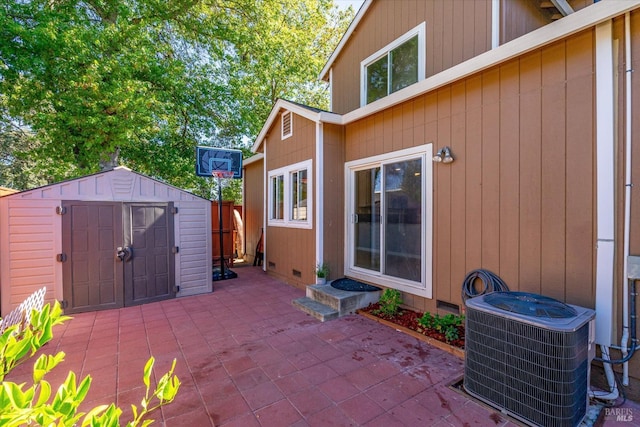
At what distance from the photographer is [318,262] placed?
5.09 metres

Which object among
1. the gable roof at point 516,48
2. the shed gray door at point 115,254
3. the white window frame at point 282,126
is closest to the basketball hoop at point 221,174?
the white window frame at point 282,126

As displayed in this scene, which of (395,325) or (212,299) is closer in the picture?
(395,325)

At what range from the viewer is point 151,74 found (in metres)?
9.23

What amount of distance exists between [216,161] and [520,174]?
5.92 m

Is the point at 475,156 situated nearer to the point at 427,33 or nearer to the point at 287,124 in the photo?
the point at 427,33

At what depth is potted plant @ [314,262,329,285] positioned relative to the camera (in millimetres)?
5012

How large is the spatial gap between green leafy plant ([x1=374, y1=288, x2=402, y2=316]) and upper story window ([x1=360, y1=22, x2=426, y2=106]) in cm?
326

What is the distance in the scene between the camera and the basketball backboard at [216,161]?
6590 mm

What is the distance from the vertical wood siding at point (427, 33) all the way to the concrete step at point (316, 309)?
3.80 meters

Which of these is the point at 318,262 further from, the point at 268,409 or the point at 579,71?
the point at 579,71

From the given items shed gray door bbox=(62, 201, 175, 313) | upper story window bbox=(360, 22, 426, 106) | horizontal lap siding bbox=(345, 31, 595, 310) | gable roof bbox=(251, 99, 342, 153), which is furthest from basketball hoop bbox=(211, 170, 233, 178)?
horizontal lap siding bbox=(345, 31, 595, 310)

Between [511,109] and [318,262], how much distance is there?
345 cm

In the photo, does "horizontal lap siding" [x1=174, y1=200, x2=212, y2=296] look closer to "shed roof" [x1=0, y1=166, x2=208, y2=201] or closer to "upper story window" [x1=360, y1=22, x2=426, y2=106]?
"shed roof" [x1=0, y1=166, x2=208, y2=201]

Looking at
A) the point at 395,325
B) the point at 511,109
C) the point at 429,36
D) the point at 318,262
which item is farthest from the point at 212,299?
the point at 429,36
